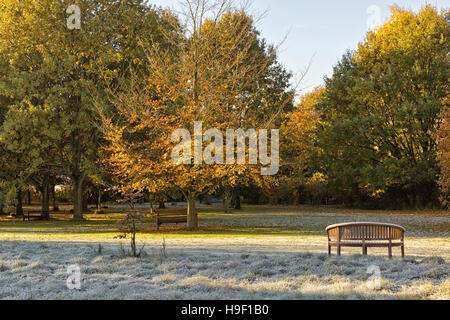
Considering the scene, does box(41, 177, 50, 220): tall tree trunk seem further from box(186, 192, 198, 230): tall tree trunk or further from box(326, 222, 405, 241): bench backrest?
box(326, 222, 405, 241): bench backrest

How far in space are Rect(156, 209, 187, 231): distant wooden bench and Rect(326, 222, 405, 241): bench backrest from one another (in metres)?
10.5

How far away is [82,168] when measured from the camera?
25.4 metres

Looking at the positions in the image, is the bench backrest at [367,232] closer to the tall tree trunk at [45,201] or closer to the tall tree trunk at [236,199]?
the tall tree trunk at [45,201]

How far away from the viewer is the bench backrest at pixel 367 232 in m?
10.5

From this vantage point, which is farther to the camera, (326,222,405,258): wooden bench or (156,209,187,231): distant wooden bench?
(156,209,187,231): distant wooden bench

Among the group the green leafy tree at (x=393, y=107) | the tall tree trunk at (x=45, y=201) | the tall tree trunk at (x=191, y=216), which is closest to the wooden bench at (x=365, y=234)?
the tall tree trunk at (x=191, y=216)

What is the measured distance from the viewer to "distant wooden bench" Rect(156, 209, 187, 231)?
20281mm

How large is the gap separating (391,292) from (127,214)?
6.26 metres

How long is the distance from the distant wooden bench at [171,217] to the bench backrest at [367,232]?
34.6ft

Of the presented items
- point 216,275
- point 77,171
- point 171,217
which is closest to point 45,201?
point 77,171

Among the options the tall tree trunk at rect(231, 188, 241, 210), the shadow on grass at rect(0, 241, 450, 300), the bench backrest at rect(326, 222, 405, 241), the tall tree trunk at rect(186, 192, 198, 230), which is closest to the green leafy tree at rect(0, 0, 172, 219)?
the tall tree trunk at rect(186, 192, 198, 230)

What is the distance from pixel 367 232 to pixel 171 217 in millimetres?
11236
